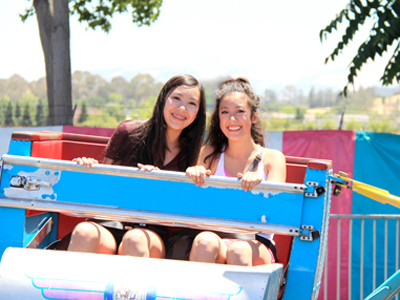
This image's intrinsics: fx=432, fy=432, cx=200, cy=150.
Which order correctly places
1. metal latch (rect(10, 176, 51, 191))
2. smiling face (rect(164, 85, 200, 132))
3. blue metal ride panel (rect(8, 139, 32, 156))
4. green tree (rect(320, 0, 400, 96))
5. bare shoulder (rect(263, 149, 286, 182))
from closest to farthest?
metal latch (rect(10, 176, 51, 191)), blue metal ride panel (rect(8, 139, 32, 156)), bare shoulder (rect(263, 149, 286, 182)), smiling face (rect(164, 85, 200, 132)), green tree (rect(320, 0, 400, 96))

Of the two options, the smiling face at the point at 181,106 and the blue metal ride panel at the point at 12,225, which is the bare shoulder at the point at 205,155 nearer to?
the smiling face at the point at 181,106

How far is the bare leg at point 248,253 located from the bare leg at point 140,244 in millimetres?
370

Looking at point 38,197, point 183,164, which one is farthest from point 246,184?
point 38,197

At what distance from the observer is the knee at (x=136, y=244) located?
2.00 meters

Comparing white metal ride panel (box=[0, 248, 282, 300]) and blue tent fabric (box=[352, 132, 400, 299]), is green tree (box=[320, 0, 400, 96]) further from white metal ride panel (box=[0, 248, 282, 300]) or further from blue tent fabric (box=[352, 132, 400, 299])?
white metal ride panel (box=[0, 248, 282, 300])


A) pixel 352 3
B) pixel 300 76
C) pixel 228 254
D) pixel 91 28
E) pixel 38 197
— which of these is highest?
pixel 300 76

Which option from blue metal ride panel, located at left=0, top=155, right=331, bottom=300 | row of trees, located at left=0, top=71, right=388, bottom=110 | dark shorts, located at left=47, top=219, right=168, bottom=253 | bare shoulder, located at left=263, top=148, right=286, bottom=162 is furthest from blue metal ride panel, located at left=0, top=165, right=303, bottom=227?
row of trees, located at left=0, top=71, right=388, bottom=110

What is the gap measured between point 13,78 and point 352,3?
224 ft

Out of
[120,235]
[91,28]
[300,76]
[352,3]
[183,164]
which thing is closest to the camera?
[120,235]

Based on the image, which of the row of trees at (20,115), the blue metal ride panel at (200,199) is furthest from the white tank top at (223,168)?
the row of trees at (20,115)

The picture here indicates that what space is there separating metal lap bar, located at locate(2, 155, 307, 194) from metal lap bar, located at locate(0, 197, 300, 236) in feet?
0.55

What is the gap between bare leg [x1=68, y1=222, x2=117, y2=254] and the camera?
201 cm

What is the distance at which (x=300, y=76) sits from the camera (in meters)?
121

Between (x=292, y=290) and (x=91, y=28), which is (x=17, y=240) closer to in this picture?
(x=292, y=290)
